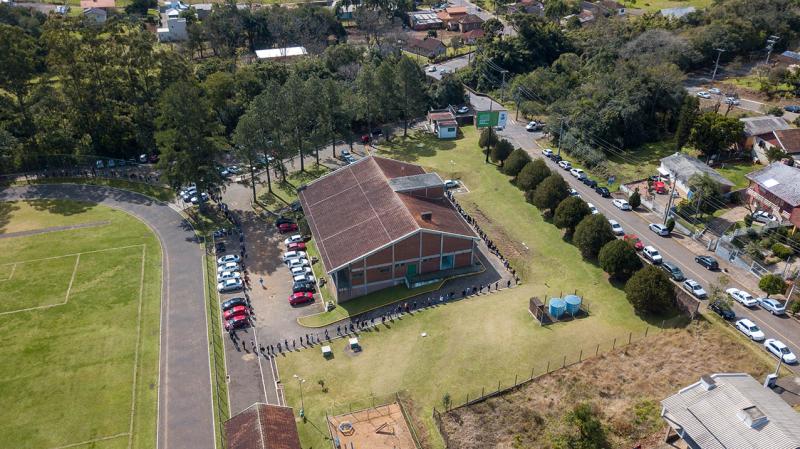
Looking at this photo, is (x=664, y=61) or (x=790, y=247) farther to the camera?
(x=664, y=61)

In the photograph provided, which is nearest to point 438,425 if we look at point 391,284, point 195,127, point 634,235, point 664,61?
point 391,284

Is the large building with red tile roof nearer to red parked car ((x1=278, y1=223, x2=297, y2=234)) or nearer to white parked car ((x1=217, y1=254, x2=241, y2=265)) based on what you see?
red parked car ((x1=278, y1=223, x2=297, y2=234))

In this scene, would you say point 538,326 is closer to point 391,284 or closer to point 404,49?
point 391,284

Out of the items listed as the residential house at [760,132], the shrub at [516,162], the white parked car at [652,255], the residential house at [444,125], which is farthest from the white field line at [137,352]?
the residential house at [760,132]

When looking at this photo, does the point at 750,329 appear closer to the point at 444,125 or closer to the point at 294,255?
the point at 294,255

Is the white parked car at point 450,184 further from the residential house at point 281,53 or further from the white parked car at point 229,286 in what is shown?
the residential house at point 281,53

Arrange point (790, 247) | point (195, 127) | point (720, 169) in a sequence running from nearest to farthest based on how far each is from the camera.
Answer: point (790, 247)
point (195, 127)
point (720, 169)

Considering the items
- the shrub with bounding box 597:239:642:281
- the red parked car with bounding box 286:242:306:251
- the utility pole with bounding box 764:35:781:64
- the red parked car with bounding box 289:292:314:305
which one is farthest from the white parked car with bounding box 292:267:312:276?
the utility pole with bounding box 764:35:781:64

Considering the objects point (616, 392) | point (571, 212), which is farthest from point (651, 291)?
point (571, 212)
